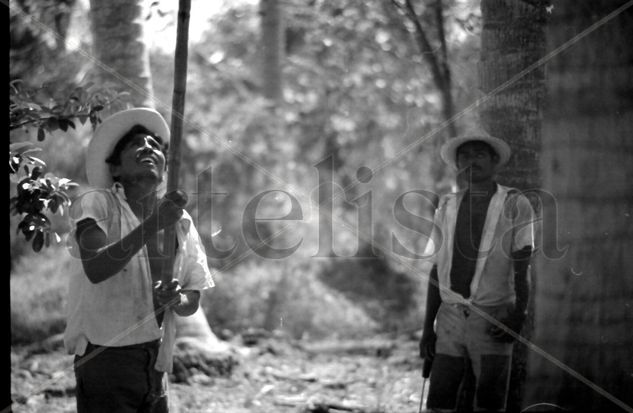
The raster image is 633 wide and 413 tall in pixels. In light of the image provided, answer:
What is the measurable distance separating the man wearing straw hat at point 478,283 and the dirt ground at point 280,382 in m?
1.19

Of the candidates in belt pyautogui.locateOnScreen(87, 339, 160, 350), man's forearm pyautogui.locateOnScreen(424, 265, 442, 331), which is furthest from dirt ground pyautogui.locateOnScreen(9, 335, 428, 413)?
belt pyautogui.locateOnScreen(87, 339, 160, 350)

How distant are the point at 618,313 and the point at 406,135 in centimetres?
652

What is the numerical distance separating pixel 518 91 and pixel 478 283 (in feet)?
4.03

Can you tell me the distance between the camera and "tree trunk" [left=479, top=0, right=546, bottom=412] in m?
4.56

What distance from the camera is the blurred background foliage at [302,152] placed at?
8.84 m

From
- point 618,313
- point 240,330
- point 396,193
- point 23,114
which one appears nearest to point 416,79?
point 396,193

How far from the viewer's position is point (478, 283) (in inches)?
163

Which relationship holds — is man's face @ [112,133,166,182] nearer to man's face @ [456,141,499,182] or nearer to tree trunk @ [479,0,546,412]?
man's face @ [456,141,499,182]

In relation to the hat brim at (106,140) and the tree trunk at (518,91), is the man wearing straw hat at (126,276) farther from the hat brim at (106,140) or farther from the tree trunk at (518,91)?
the tree trunk at (518,91)

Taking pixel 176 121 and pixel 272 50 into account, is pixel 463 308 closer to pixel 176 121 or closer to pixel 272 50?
pixel 176 121

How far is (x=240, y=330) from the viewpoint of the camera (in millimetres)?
8539

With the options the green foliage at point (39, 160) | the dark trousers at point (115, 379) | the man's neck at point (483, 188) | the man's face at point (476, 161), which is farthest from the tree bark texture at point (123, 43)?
the dark trousers at point (115, 379)

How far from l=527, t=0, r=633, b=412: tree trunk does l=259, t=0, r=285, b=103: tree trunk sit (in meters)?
7.07

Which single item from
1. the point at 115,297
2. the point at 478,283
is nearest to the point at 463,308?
the point at 478,283
